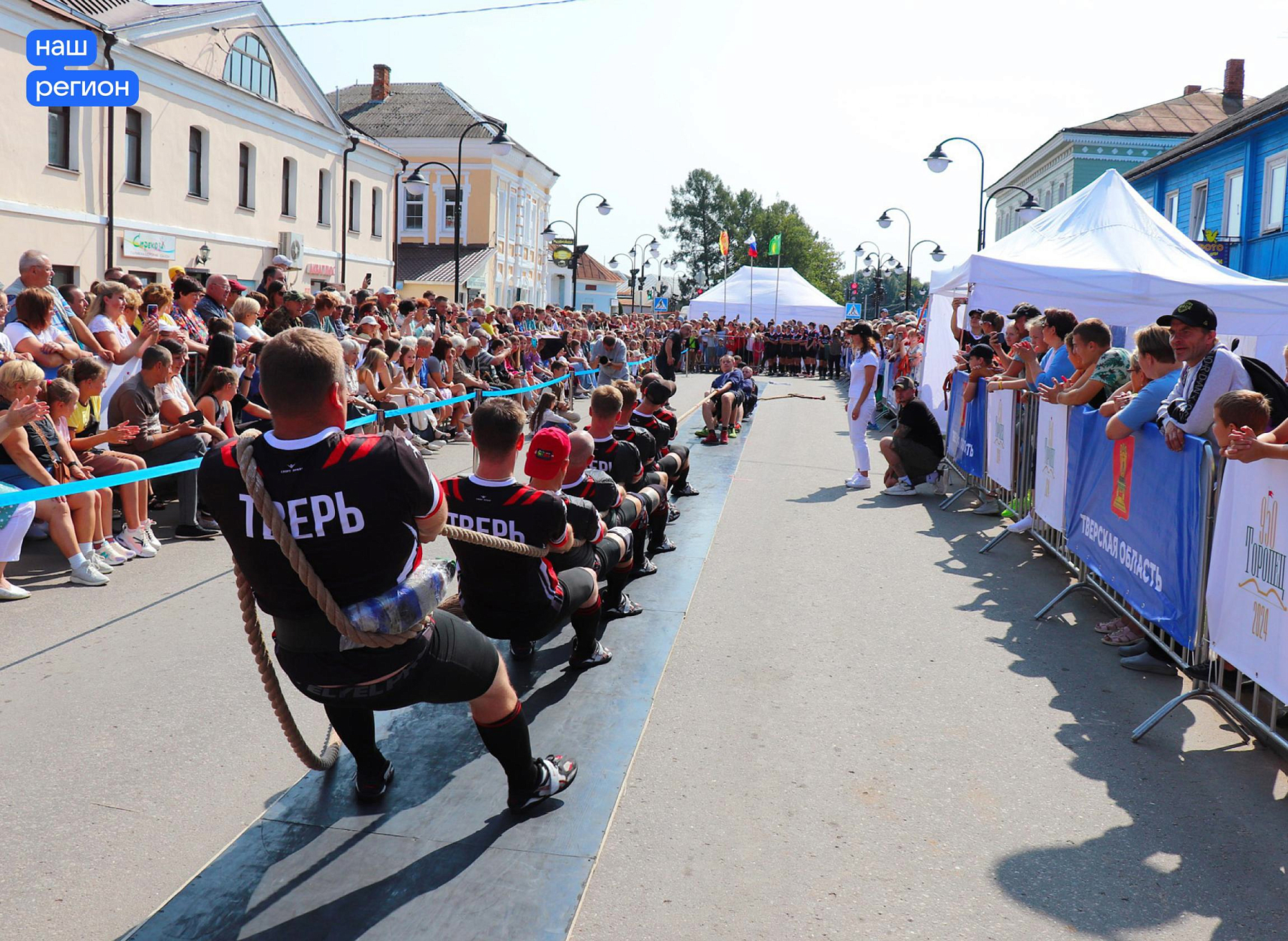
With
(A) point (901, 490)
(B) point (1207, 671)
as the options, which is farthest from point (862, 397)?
(B) point (1207, 671)

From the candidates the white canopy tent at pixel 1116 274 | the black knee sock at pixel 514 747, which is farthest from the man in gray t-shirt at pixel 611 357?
the black knee sock at pixel 514 747

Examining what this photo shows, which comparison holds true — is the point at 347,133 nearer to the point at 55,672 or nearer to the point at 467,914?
the point at 55,672

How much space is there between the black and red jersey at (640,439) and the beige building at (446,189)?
44790mm

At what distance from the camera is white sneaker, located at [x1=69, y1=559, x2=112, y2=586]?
7.09 metres

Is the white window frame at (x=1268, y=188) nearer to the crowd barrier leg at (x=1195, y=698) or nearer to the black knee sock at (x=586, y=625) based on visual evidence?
the crowd barrier leg at (x=1195, y=698)

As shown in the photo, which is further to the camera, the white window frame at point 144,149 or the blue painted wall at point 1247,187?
the blue painted wall at point 1247,187

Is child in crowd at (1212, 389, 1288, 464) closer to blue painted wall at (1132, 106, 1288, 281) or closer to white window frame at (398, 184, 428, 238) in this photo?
blue painted wall at (1132, 106, 1288, 281)

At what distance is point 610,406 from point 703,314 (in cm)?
3892

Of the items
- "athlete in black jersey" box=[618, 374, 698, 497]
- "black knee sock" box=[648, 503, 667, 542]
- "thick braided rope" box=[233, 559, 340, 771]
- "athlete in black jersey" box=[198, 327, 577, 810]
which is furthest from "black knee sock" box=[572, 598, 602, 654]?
"athlete in black jersey" box=[618, 374, 698, 497]

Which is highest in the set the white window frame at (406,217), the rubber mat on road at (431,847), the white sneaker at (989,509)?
the white window frame at (406,217)

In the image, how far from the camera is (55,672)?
5367 millimetres

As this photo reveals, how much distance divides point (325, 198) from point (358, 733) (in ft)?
110

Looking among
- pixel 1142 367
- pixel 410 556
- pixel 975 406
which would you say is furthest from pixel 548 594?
pixel 975 406

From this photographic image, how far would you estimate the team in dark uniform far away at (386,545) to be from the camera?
3088 mm
